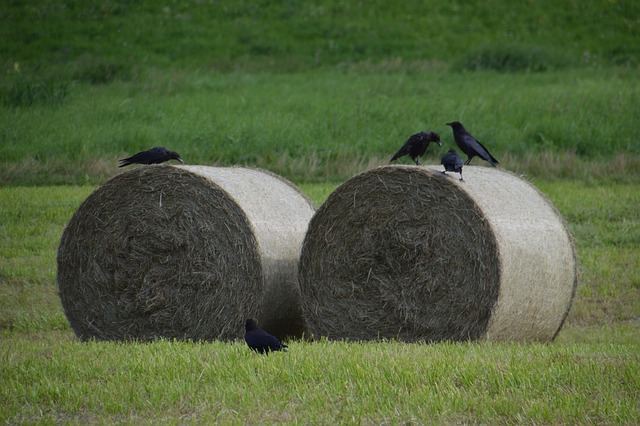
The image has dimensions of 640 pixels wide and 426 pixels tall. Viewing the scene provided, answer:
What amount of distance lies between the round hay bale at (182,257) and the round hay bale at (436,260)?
429mm

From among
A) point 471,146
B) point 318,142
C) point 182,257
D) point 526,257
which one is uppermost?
point 471,146

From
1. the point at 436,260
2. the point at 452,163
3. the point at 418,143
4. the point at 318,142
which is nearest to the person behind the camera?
the point at 452,163

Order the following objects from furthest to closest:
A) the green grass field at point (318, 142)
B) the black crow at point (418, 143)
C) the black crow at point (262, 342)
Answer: the black crow at point (418, 143)
the black crow at point (262, 342)
the green grass field at point (318, 142)

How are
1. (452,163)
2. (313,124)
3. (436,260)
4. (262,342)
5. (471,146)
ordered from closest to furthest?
(262,342)
(452,163)
(436,260)
(471,146)
(313,124)

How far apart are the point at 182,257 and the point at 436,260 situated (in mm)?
2503

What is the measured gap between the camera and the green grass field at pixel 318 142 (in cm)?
715

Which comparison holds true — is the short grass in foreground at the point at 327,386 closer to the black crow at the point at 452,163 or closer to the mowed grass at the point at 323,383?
the mowed grass at the point at 323,383

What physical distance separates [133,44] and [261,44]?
13.0 ft

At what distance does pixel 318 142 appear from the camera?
1995cm

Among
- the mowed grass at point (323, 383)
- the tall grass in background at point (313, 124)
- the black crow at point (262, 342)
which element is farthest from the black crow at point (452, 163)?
the tall grass in background at point (313, 124)

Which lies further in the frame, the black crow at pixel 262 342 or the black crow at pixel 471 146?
the black crow at pixel 471 146

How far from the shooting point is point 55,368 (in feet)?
26.0

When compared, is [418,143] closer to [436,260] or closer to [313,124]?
[436,260]

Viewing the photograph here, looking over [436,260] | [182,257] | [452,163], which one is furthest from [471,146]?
[182,257]
